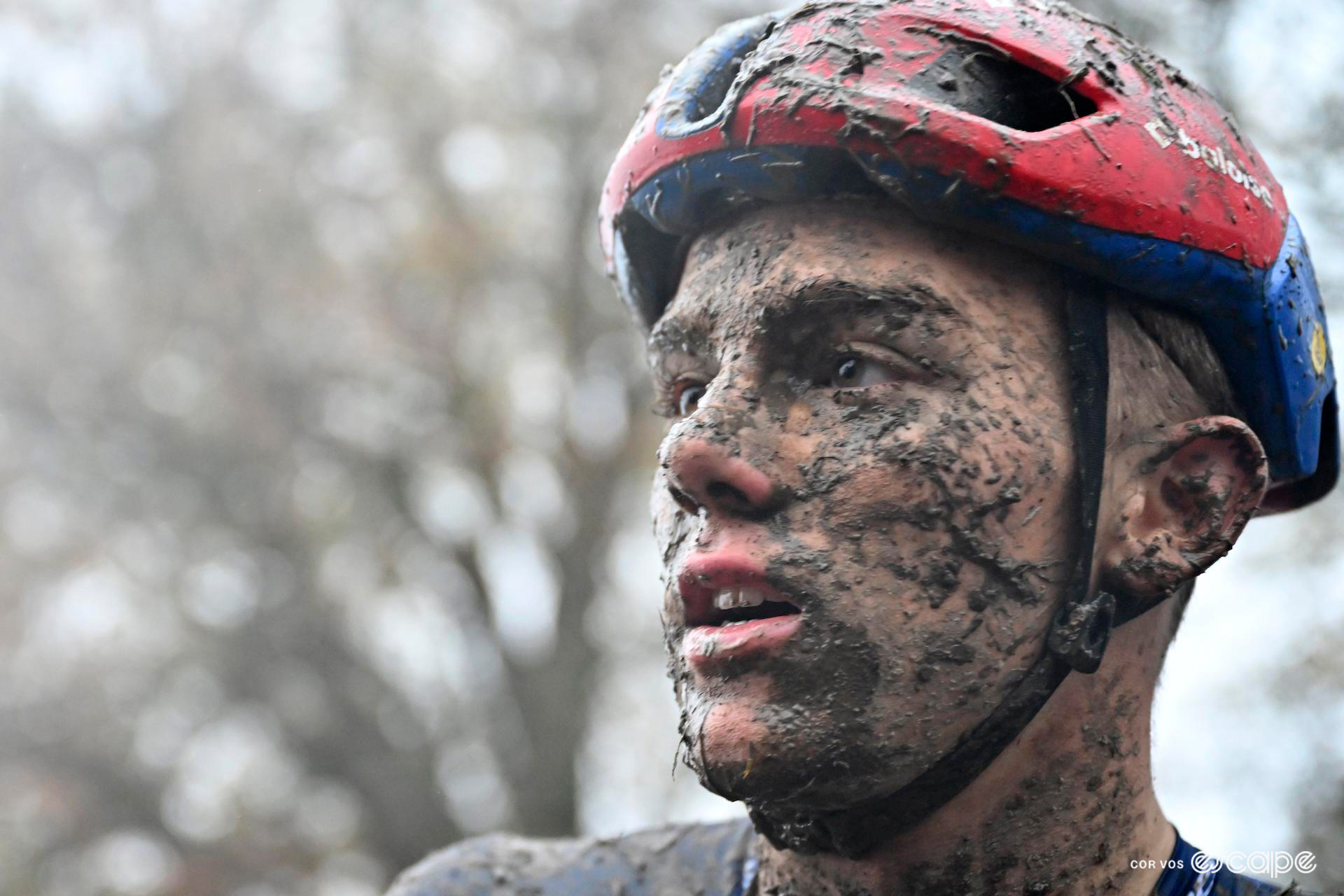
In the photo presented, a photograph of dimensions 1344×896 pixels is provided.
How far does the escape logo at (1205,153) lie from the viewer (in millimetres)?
2648

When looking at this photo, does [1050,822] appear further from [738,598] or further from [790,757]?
[738,598]

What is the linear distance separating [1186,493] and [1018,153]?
2.31ft

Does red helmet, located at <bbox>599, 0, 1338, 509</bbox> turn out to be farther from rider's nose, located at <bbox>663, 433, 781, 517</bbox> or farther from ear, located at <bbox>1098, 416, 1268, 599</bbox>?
rider's nose, located at <bbox>663, 433, 781, 517</bbox>

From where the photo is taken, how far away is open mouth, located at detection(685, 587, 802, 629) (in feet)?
8.09

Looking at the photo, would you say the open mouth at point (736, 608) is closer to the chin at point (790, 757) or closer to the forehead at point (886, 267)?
the chin at point (790, 757)

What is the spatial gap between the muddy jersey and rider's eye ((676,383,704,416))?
91cm

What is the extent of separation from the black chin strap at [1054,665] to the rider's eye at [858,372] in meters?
0.34

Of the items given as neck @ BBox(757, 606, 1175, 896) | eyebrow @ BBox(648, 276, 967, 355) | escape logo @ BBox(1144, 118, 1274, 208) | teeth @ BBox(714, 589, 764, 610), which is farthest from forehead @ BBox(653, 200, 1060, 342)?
neck @ BBox(757, 606, 1175, 896)

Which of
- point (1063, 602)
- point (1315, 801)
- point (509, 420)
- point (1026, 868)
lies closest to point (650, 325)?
point (1063, 602)

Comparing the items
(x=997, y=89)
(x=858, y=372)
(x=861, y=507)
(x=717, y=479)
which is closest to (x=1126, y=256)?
(x=997, y=89)

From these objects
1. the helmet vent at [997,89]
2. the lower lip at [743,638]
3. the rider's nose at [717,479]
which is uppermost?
the helmet vent at [997,89]

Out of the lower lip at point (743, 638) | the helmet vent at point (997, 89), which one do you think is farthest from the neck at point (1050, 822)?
the helmet vent at point (997, 89)

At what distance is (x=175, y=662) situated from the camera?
44.0 ft

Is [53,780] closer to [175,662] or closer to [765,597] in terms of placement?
[175,662]
